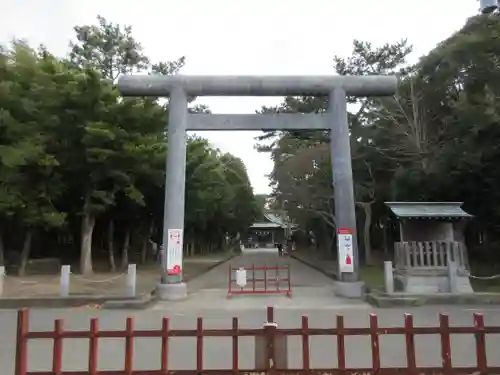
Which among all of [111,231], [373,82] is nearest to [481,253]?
[373,82]

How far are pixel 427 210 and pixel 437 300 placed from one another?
3337mm

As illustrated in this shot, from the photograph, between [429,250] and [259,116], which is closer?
[429,250]

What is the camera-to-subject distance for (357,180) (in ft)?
99.4

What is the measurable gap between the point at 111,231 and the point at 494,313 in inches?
852

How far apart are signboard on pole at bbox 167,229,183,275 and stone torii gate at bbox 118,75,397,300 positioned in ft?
1.53

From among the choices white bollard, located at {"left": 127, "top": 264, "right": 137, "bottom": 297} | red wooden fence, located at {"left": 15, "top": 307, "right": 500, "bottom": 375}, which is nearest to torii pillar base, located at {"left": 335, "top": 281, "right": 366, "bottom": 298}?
white bollard, located at {"left": 127, "top": 264, "right": 137, "bottom": 297}

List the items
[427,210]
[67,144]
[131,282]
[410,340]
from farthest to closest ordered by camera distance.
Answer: [67,144] → [427,210] → [131,282] → [410,340]

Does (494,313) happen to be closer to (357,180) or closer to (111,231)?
(357,180)

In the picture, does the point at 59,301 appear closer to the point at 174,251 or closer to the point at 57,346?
the point at 174,251

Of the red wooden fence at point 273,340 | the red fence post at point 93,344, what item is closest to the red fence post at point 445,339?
the red wooden fence at point 273,340

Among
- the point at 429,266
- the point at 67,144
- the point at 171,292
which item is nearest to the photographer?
the point at 429,266

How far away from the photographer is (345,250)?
50.5ft

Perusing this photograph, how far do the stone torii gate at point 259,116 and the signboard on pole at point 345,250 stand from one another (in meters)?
0.18

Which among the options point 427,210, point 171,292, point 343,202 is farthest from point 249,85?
point 171,292
